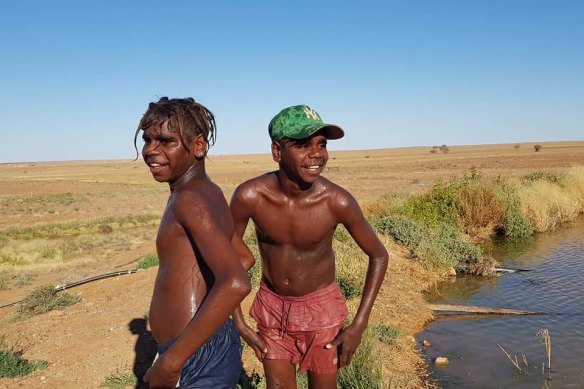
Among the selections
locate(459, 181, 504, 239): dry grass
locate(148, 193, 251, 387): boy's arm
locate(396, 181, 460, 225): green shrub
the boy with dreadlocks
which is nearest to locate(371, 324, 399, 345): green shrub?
the boy with dreadlocks

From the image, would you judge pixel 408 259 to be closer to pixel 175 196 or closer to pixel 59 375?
A: pixel 59 375

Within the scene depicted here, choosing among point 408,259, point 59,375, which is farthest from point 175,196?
point 408,259

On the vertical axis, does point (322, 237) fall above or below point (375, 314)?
above

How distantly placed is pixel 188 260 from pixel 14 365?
164 inches

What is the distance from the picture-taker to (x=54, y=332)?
6.27 m

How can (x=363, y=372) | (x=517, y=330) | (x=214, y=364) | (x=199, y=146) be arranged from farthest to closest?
(x=517, y=330), (x=363, y=372), (x=199, y=146), (x=214, y=364)

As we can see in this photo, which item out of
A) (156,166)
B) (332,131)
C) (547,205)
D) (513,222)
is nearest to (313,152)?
(332,131)

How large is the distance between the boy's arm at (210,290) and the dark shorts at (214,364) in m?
0.17

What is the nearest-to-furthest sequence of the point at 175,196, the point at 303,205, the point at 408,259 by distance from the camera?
the point at 175,196 < the point at 303,205 < the point at 408,259

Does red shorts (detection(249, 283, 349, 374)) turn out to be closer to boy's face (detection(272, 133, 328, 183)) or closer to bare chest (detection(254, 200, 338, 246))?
bare chest (detection(254, 200, 338, 246))

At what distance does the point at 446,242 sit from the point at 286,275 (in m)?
8.15

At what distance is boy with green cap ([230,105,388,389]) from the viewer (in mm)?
2818

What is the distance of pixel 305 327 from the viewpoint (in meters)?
2.82

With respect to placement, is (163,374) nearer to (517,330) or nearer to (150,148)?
(150,148)
